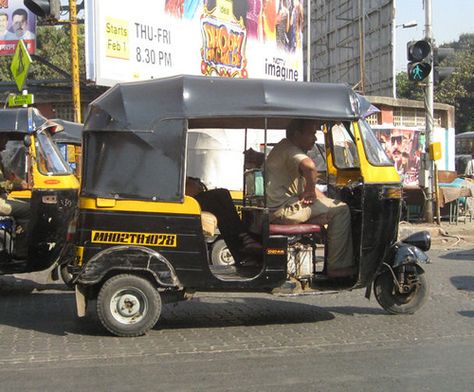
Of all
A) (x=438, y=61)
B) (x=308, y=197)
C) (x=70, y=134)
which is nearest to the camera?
(x=308, y=197)

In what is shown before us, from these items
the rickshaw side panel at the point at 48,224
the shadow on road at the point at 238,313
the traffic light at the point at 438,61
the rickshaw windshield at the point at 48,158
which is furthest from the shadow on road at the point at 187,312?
the traffic light at the point at 438,61

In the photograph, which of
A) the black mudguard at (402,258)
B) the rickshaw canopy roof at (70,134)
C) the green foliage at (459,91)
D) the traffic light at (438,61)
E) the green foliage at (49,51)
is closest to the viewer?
the black mudguard at (402,258)

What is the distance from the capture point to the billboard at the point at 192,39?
549 inches

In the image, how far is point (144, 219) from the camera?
5.94 meters

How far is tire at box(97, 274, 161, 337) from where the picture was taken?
19.4 feet

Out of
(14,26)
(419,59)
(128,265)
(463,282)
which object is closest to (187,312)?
(128,265)

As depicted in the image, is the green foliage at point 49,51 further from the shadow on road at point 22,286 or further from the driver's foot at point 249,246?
the driver's foot at point 249,246

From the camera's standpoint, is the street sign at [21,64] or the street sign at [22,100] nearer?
the street sign at [22,100]

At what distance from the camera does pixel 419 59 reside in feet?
44.5

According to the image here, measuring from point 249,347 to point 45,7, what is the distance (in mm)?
6266

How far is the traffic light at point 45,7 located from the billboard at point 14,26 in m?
5.64

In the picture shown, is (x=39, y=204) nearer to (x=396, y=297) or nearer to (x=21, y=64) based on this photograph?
(x=21, y=64)

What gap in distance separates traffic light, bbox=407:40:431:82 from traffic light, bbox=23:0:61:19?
7.51 m

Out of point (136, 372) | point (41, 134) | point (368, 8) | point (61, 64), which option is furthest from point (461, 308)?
point (61, 64)
